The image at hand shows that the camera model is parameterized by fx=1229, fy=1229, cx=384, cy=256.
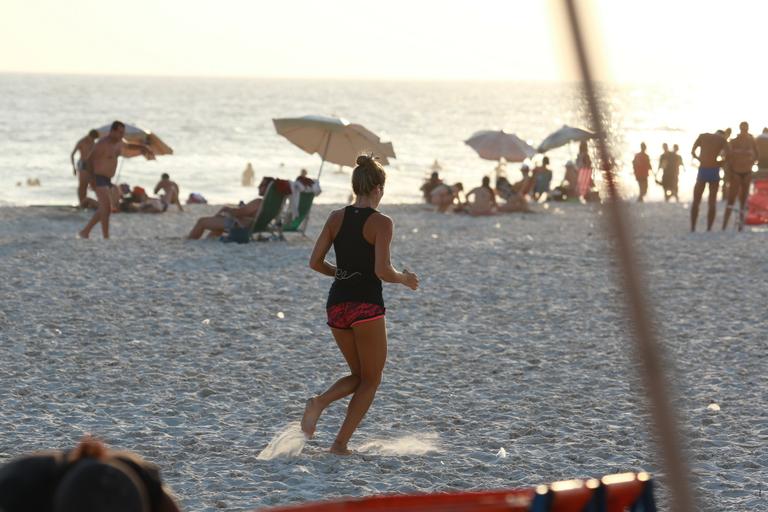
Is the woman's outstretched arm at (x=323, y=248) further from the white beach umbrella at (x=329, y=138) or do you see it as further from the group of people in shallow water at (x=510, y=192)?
the group of people in shallow water at (x=510, y=192)

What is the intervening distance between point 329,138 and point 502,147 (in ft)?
24.3

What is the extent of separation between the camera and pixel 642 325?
1.62 metres

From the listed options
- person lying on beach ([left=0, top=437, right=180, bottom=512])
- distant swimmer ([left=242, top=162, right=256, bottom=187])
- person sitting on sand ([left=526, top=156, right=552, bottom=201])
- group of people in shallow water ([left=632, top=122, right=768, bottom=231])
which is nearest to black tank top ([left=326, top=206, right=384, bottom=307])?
person lying on beach ([left=0, top=437, right=180, bottom=512])

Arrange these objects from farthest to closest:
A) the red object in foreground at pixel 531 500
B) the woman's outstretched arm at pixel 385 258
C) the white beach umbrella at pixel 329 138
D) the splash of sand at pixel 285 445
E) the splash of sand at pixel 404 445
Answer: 1. the white beach umbrella at pixel 329 138
2. the splash of sand at pixel 404 445
3. the splash of sand at pixel 285 445
4. the woman's outstretched arm at pixel 385 258
5. the red object in foreground at pixel 531 500

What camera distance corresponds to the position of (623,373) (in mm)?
7348

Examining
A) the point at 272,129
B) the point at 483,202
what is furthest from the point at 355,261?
the point at 272,129

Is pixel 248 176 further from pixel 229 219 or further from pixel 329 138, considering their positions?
pixel 229 219

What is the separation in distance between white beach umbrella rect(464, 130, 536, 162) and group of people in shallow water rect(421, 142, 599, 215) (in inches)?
19.6

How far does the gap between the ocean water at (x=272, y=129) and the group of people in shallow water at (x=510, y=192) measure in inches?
113

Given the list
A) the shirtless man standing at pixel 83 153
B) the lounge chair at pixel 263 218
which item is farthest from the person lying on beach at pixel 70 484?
the shirtless man standing at pixel 83 153

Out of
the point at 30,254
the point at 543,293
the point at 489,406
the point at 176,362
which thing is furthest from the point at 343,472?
the point at 30,254

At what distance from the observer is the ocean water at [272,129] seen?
42.9 m

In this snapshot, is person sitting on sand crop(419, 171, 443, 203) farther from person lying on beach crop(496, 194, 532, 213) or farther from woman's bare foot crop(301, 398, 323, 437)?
woman's bare foot crop(301, 398, 323, 437)

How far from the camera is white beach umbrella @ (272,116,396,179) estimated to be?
1727 cm
